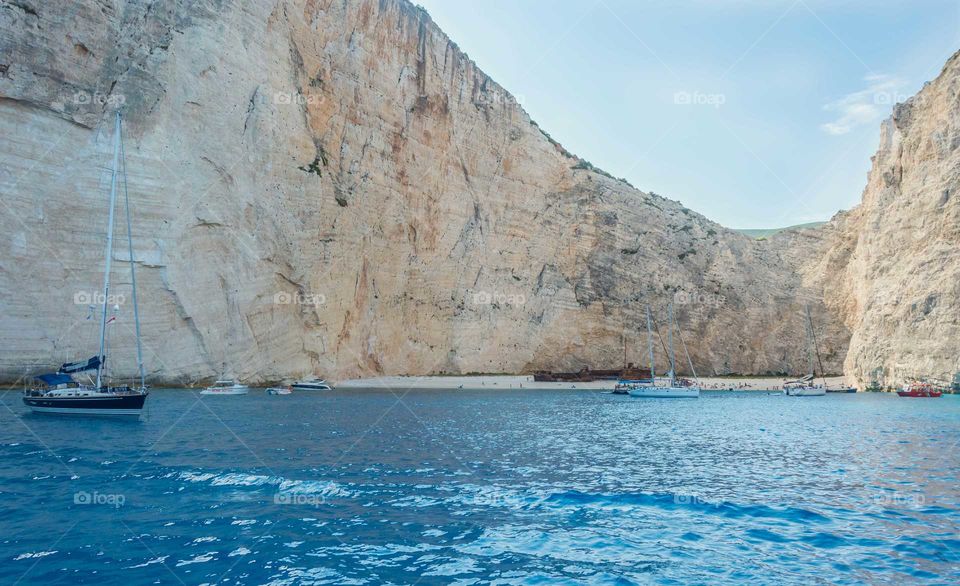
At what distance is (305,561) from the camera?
906 centimetres

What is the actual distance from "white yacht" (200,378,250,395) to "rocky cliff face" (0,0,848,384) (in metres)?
1.51

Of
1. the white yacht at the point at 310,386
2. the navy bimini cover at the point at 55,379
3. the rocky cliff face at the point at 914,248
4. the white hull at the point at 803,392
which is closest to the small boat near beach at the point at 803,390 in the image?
the white hull at the point at 803,392

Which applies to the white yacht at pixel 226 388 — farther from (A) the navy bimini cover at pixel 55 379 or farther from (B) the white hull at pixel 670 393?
(B) the white hull at pixel 670 393

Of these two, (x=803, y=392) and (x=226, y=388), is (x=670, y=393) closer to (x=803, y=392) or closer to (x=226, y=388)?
(x=803, y=392)

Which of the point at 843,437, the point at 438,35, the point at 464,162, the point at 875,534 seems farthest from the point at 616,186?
the point at 875,534

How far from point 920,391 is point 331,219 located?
56.0 metres

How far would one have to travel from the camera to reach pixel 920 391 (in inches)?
2042

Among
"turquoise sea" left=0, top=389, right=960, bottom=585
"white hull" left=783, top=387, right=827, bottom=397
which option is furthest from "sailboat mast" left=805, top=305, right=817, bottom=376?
"turquoise sea" left=0, top=389, right=960, bottom=585

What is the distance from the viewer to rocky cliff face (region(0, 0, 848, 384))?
42.4 m

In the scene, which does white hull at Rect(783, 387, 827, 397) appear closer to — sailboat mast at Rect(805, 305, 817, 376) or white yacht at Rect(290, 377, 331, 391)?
sailboat mast at Rect(805, 305, 817, 376)

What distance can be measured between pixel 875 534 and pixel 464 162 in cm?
6365

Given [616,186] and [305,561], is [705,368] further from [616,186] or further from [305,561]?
[305,561]

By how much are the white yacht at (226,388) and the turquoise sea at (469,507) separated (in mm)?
19290

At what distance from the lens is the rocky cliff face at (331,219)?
42375mm
